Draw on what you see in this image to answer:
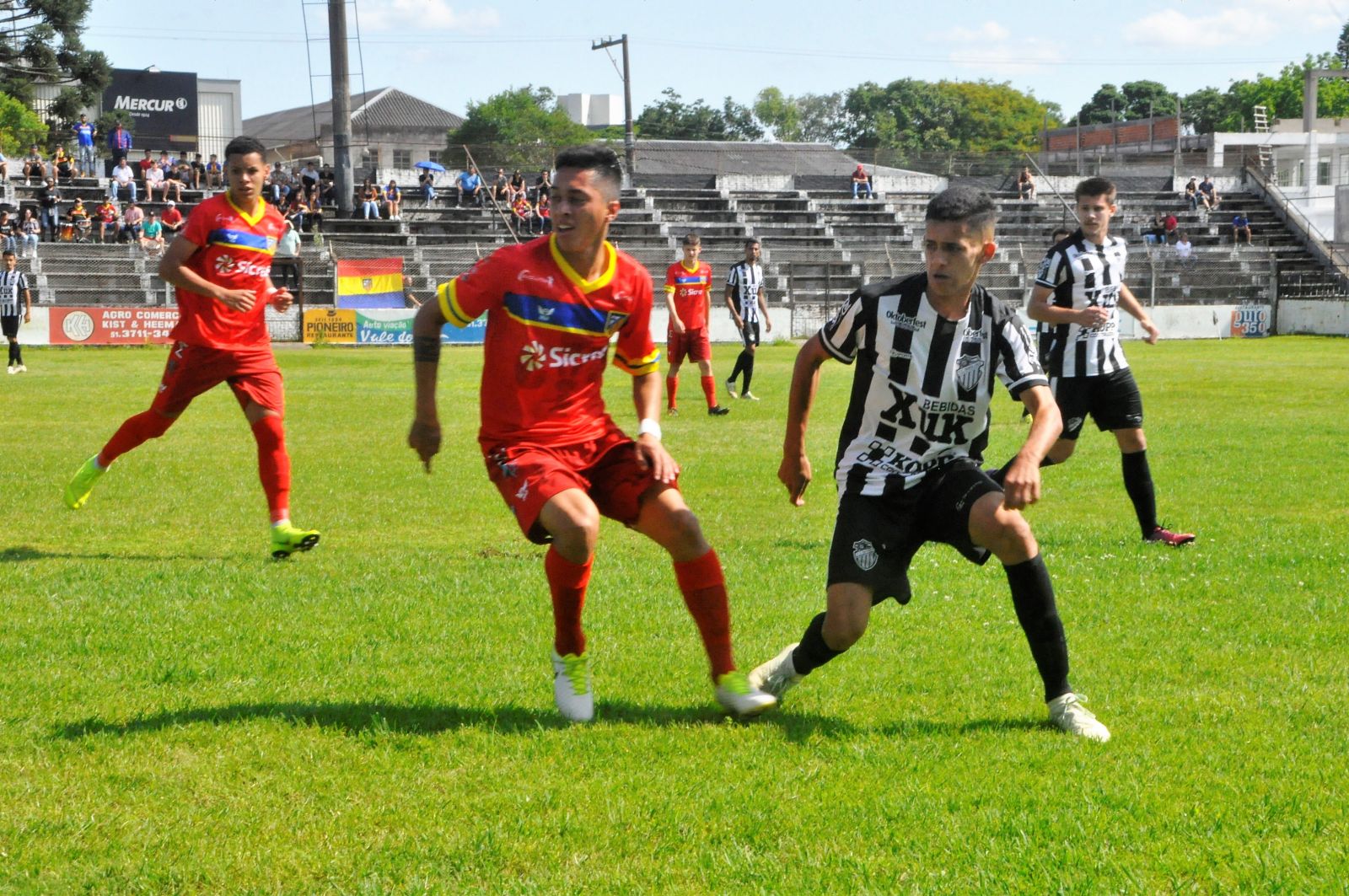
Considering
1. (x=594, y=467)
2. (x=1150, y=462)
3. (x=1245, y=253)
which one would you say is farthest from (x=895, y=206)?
(x=594, y=467)

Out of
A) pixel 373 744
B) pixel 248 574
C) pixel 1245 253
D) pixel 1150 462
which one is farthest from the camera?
pixel 1245 253

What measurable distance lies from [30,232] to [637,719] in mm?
34992

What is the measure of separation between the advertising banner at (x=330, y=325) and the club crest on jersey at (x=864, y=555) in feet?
103

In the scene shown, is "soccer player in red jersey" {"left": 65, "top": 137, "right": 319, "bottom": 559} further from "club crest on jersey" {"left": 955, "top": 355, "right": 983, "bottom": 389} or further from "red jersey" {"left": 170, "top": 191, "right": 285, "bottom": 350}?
"club crest on jersey" {"left": 955, "top": 355, "right": 983, "bottom": 389}

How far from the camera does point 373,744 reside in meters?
4.53

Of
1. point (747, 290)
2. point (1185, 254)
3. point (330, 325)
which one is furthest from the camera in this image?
point (1185, 254)

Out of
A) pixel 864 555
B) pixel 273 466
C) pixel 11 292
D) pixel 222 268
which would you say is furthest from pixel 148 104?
pixel 864 555

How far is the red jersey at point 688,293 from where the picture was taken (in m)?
18.0

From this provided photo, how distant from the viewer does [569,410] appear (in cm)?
498

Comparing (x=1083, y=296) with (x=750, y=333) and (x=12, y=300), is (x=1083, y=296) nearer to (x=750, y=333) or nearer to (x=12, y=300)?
(x=750, y=333)

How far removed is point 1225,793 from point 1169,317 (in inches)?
1529

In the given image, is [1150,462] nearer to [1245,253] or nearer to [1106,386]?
[1106,386]

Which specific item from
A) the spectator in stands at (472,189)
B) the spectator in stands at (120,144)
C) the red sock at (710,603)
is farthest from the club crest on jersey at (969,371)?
the spectator in stands at (120,144)

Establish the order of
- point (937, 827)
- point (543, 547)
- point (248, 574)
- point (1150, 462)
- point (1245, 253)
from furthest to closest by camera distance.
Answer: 1. point (1245, 253)
2. point (1150, 462)
3. point (543, 547)
4. point (248, 574)
5. point (937, 827)
